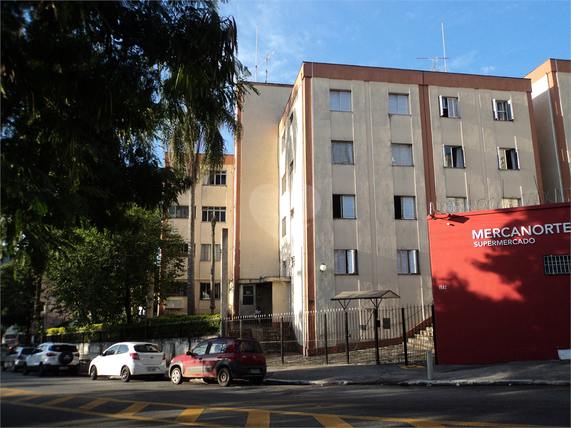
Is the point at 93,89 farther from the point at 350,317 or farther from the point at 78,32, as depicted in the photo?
the point at 350,317

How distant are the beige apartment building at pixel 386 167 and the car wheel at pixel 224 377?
340 inches

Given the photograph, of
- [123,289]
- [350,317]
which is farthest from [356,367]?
[123,289]

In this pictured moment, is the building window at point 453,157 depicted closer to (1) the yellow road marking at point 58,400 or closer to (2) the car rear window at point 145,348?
(2) the car rear window at point 145,348

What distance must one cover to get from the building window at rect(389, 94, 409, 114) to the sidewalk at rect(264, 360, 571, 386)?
1412 cm

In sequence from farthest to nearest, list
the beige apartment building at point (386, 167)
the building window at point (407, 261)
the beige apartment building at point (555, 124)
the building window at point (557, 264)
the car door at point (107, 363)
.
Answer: the beige apartment building at point (555, 124) < the building window at point (407, 261) < the beige apartment building at point (386, 167) < the car door at point (107, 363) < the building window at point (557, 264)

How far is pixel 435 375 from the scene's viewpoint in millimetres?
13742

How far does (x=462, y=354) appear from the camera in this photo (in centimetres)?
1531

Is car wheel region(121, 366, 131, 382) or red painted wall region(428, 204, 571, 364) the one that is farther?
car wheel region(121, 366, 131, 382)

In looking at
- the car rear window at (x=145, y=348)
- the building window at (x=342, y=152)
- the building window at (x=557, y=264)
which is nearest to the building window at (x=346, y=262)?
the building window at (x=342, y=152)

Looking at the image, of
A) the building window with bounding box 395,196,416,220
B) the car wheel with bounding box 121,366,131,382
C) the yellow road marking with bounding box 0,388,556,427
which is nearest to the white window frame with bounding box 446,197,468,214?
the building window with bounding box 395,196,416,220

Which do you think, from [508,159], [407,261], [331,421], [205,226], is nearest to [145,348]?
[331,421]

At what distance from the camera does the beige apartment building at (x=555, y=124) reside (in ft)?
86.3

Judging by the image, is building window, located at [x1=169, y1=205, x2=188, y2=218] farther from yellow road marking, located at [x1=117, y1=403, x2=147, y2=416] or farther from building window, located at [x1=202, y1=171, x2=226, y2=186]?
yellow road marking, located at [x1=117, y1=403, x2=147, y2=416]

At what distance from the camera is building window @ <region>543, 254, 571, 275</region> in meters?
14.4
